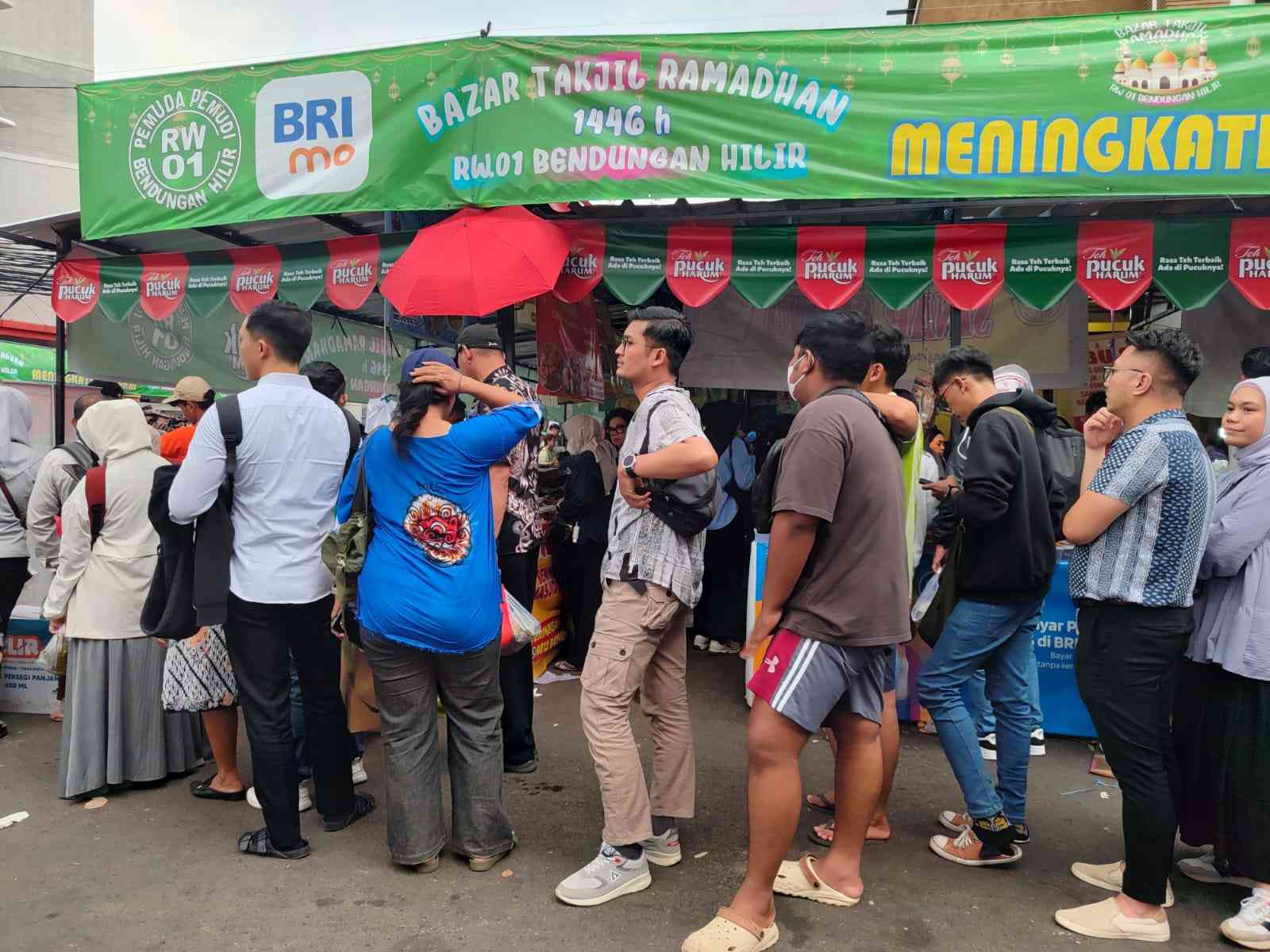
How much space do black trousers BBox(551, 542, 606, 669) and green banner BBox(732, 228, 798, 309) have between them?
2041 mm

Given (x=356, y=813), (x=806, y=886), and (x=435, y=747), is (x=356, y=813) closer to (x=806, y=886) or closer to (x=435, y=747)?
(x=435, y=747)

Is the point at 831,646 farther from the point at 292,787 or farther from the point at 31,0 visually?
the point at 31,0

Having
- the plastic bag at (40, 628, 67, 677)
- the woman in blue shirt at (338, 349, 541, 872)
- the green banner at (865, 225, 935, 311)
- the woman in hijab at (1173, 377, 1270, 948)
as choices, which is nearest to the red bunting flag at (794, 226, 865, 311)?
the green banner at (865, 225, 935, 311)

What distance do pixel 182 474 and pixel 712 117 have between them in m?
3.54

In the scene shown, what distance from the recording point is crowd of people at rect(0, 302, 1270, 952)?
2781 mm

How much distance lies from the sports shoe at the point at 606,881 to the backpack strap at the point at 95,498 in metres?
2.76

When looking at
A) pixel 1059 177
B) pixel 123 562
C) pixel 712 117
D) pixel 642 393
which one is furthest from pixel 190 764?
pixel 1059 177

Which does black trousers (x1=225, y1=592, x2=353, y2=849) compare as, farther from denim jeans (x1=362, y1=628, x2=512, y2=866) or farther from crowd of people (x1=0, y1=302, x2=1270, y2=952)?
denim jeans (x1=362, y1=628, x2=512, y2=866)

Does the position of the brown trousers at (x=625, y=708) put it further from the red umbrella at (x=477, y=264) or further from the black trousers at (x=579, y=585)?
the black trousers at (x=579, y=585)

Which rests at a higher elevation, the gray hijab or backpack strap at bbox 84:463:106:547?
the gray hijab

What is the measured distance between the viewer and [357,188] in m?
5.60

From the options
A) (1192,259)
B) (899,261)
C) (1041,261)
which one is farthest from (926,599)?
(1192,259)

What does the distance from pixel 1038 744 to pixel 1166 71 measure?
12.1ft

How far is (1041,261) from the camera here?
5.19 metres
